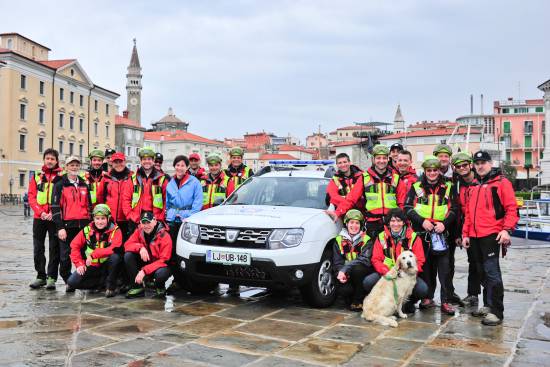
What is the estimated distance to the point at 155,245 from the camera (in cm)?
740

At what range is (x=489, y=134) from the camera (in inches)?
3821

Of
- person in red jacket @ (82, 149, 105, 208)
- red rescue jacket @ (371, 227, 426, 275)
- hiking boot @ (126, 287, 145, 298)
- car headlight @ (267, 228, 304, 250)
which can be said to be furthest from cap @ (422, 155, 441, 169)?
person in red jacket @ (82, 149, 105, 208)

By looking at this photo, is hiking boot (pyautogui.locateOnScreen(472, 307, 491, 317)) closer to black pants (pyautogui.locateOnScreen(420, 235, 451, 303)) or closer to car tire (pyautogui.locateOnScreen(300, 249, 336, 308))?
black pants (pyautogui.locateOnScreen(420, 235, 451, 303))

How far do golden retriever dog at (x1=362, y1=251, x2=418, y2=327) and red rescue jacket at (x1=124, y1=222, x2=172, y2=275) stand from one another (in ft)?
8.84

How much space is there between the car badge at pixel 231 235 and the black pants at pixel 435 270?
7.73 ft

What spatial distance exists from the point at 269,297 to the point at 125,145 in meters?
78.4

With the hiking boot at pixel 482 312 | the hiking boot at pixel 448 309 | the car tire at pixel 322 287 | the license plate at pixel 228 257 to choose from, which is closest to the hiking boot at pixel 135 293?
the license plate at pixel 228 257

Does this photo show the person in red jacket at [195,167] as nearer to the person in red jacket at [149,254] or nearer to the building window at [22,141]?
the person in red jacket at [149,254]

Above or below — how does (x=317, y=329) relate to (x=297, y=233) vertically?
below

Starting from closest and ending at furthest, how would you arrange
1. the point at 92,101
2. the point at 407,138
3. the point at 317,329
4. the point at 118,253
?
the point at 317,329, the point at 118,253, the point at 92,101, the point at 407,138

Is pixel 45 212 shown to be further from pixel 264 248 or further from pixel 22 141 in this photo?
pixel 22 141

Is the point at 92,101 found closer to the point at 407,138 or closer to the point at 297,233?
the point at 407,138

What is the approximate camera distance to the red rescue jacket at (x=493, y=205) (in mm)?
6129

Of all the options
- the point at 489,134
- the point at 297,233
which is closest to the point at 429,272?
the point at 297,233
